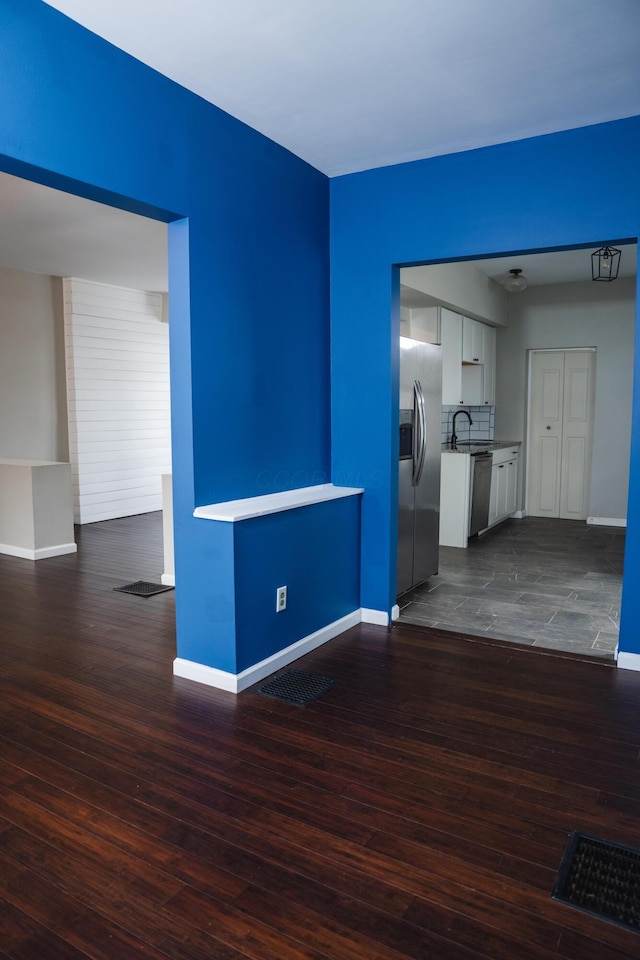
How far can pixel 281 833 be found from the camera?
207 cm

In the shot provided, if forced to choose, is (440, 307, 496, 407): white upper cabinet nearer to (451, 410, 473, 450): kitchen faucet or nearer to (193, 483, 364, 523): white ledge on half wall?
(451, 410, 473, 450): kitchen faucet

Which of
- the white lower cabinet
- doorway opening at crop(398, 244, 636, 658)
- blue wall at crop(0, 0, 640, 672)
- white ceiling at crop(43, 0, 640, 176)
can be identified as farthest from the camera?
the white lower cabinet

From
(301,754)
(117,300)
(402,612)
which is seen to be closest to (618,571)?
(402,612)

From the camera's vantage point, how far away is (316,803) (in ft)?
7.33

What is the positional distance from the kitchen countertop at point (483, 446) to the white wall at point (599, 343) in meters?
0.43

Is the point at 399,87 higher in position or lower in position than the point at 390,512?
higher

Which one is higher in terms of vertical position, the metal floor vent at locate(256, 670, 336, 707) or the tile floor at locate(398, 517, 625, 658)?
the tile floor at locate(398, 517, 625, 658)

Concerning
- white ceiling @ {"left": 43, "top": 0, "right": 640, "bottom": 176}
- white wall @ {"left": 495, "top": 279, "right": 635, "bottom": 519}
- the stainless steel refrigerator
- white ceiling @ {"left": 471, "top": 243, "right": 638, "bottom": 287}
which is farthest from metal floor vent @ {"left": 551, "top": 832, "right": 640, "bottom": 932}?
white wall @ {"left": 495, "top": 279, "right": 635, "bottom": 519}

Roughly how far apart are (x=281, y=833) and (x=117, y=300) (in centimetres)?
691

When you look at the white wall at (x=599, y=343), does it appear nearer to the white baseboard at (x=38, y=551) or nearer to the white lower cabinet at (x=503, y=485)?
the white lower cabinet at (x=503, y=485)

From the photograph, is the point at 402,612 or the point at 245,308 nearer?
the point at 245,308

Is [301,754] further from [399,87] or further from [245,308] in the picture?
[399,87]

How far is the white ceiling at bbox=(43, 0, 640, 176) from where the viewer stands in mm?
2361

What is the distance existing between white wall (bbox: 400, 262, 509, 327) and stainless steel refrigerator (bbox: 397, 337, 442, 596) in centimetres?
83
